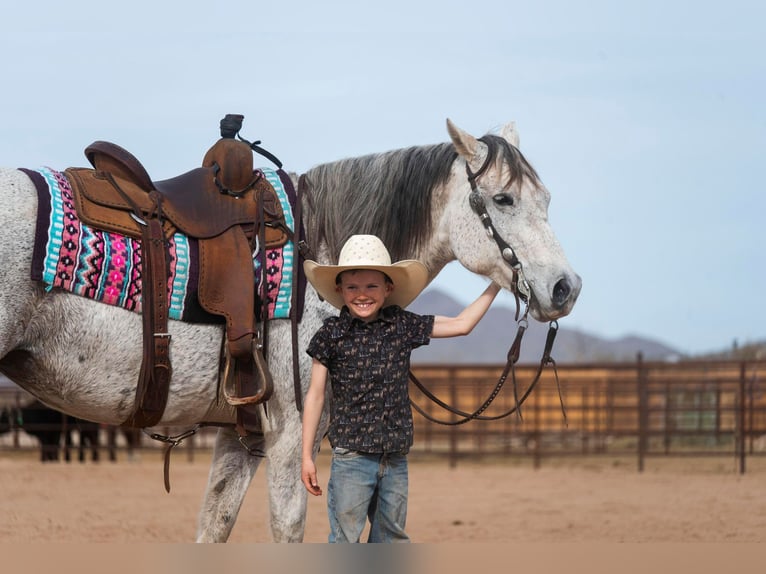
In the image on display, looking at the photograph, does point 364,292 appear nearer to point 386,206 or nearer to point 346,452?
point 346,452

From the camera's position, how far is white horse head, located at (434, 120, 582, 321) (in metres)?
3.41

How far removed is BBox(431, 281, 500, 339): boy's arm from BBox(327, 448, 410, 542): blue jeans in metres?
0.41

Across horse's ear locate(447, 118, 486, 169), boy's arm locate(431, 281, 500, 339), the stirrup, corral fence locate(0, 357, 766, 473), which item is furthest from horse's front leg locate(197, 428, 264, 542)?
corral fence locate(0, 357, 766, 473)

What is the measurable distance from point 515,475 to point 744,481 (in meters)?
2.87

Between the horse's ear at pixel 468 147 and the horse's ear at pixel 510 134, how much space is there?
0.16m

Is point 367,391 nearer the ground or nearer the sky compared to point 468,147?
nearer the ground

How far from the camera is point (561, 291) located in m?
3.40

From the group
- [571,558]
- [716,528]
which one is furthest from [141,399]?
[716,528]

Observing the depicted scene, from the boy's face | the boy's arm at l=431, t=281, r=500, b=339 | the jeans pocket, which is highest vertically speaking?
the boy's face

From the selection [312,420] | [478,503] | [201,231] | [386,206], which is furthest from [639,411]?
[312,420]

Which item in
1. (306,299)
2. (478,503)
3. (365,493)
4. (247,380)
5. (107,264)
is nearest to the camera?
(365,493)

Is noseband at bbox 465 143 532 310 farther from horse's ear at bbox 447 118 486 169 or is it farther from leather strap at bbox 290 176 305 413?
leather strap at bbox 290 176 305 413

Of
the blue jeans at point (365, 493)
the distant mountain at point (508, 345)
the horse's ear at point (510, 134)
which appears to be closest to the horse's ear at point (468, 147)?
the horse's ear at point (510, 134)

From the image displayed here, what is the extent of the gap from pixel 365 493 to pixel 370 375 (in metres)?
0.36
